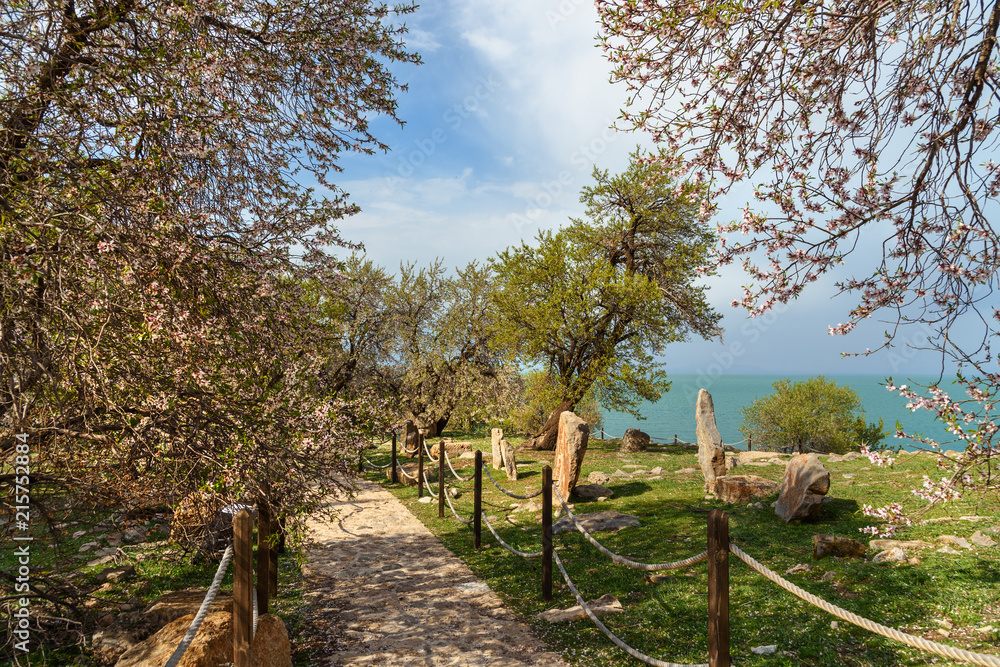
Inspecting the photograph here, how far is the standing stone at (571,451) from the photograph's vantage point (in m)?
11.7

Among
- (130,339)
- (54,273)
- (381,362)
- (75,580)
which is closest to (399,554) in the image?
(75,580)

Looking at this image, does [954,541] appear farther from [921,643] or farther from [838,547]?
[921,643]

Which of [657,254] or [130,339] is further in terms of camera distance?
[657,254]

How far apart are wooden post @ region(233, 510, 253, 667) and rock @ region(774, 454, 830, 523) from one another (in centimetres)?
830

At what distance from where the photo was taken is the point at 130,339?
14.1ft

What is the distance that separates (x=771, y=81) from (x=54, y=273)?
251 inches

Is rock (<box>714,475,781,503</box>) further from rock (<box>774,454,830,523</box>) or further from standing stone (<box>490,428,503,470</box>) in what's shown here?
standing stone (<box>490,428,503,470</box>)

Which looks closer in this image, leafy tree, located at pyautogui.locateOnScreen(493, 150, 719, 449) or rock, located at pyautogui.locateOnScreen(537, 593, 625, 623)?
rock, located at pyautogui.locateOnScreen(537, 593, 625, 623)

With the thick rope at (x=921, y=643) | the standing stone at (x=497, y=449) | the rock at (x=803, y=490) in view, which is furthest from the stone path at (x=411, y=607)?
the standing stone at (x=497, y=449)

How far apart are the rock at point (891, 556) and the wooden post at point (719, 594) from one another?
406cm

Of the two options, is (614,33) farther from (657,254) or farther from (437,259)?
(437,259)

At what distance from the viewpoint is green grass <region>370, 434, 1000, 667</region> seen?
5000mm

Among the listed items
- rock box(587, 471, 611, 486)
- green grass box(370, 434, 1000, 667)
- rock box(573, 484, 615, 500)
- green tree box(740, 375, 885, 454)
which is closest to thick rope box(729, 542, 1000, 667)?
green grass box(370, 434, 1000, 667)

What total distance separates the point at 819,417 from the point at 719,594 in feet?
97.3
